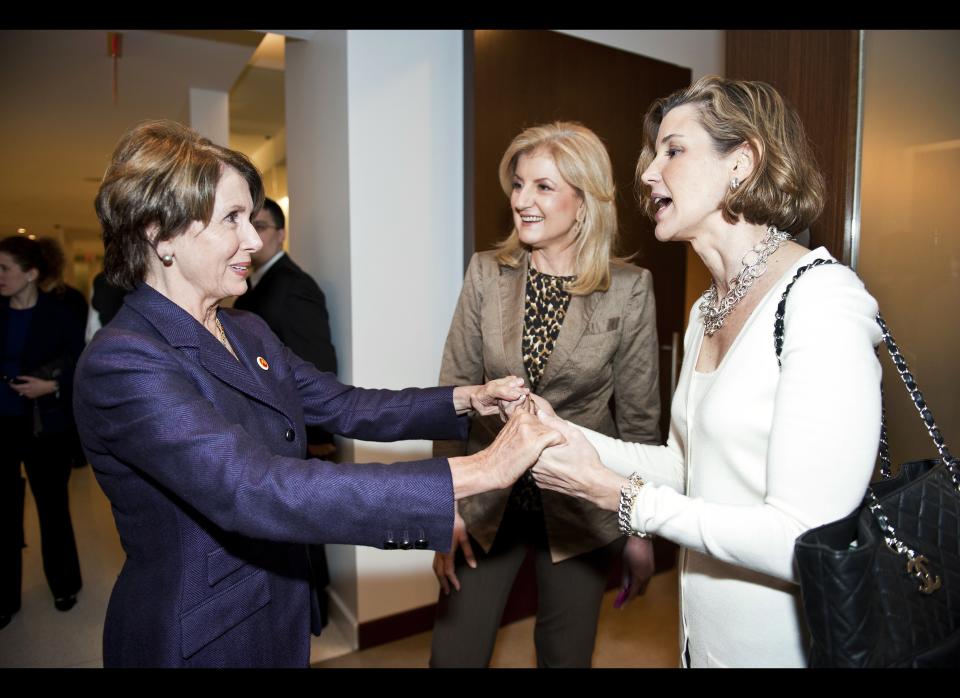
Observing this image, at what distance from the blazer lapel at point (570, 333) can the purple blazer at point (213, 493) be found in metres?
0.71

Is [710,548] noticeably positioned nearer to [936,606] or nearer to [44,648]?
[936,606]

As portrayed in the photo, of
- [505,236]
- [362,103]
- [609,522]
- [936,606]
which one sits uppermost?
[362,103]

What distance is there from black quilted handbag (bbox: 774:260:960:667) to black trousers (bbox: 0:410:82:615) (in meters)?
3.58

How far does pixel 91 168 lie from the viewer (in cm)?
757

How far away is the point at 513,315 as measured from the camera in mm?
1906

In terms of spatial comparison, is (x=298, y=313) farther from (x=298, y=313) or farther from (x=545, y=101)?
(x=545, y=101)

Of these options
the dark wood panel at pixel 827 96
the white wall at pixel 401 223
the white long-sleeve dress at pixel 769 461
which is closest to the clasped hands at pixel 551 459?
the white long-sleeve dress at pixel 769 461

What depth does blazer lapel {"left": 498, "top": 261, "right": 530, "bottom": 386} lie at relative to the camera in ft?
6.14

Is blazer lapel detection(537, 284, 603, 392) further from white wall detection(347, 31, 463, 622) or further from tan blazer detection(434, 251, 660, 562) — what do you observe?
white wall detection(347, 31, 463, 622)

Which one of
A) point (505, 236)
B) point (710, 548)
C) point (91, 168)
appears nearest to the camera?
point (710, 548)

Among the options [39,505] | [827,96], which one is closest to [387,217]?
[827,96]

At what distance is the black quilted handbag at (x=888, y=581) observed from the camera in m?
0.91
